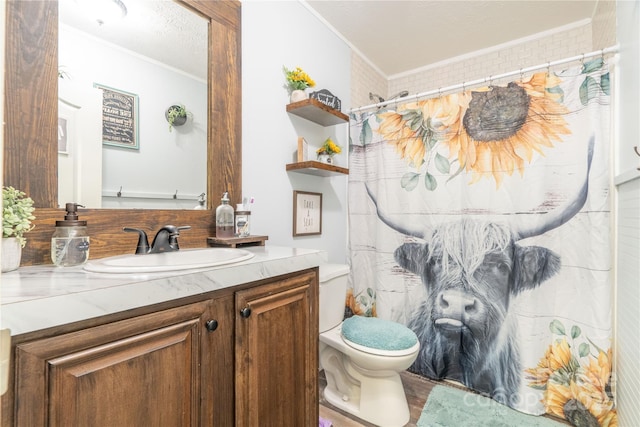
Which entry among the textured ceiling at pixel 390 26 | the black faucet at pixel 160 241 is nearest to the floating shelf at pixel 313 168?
the textured ceiling at pixel 390 26

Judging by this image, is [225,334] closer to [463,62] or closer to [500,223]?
[500,223]

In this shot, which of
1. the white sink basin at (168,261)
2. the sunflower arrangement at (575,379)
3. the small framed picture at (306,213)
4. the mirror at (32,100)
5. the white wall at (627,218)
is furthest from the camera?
the small framed picture at (306,213)

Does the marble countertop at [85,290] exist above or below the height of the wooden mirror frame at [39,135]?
below

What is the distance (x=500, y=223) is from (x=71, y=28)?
2.10 metres

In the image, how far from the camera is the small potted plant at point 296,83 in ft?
5.71

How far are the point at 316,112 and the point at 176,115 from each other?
81 centimetres

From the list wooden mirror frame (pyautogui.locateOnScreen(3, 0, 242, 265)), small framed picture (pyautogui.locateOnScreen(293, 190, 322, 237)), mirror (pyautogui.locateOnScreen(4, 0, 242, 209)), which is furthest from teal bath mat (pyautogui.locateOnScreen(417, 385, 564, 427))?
mirror (pyautogui.locateOnScreen(4, 0, 242, 209))

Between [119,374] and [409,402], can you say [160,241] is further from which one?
[409,402]

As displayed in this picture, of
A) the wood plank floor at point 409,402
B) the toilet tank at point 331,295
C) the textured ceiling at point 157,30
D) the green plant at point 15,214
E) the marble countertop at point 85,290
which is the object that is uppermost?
the textured ceiling at point 157,30

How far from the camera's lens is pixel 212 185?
1377 mm

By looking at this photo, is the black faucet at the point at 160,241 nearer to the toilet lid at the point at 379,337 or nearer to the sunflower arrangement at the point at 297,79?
the toilet lid at the point at 379,337

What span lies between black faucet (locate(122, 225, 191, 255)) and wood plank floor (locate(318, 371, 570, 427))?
1179mm

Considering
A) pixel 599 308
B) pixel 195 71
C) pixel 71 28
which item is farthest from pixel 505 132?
pixel 71 28

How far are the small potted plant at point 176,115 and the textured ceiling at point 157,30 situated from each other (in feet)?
0.56
